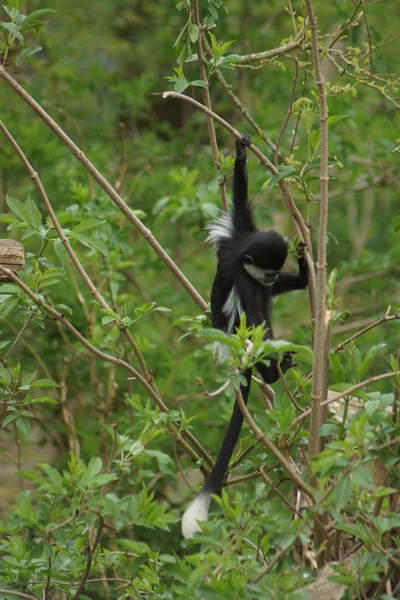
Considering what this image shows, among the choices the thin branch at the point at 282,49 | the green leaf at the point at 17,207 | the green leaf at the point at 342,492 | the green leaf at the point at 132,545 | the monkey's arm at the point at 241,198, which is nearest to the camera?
the green leaf at the point at 342,492

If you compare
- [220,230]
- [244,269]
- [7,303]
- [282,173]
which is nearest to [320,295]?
[282,173]

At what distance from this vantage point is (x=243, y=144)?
2.31 metres

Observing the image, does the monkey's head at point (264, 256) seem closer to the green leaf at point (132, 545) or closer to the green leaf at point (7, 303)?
the green leaf at point (7, 303)

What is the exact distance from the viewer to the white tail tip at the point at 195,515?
1.80 m

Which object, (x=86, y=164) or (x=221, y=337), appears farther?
(x=86, y=164)

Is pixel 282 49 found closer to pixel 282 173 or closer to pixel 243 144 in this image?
pixel 243 144

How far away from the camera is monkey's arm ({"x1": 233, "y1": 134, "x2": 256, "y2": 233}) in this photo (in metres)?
2.47

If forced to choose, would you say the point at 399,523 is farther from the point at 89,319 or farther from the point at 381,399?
the point at 89,319

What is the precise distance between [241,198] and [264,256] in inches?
9.3

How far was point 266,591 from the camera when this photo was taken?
1484 mm

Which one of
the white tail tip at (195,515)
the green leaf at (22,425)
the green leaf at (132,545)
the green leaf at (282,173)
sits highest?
the green leaf at (282,173)

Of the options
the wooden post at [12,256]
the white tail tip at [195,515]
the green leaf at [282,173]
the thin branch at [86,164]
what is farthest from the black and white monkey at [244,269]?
the wooden post at [12,256]

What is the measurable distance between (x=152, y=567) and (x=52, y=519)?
319mm

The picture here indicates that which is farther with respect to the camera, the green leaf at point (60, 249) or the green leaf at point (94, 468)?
the green leaf at point (60, 249)
